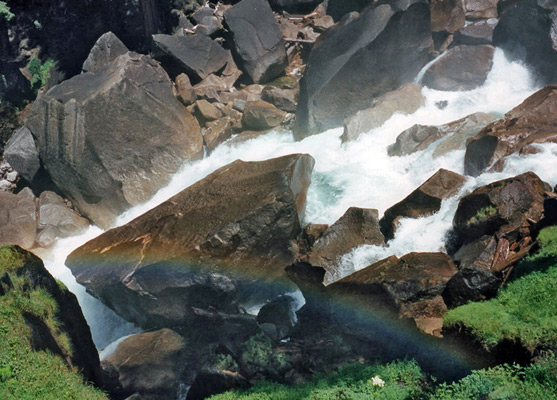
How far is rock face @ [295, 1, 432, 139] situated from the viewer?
15414mm

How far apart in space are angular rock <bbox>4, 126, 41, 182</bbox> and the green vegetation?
26.6 ft

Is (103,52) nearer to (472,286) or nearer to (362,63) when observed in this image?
(362,63)

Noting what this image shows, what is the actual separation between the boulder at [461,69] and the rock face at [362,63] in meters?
0.77

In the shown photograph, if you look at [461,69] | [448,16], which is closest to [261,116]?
[461,69]

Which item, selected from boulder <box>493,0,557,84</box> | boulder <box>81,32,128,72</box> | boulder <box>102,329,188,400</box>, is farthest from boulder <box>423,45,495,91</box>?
boulder <box>102,329,188,400</box>

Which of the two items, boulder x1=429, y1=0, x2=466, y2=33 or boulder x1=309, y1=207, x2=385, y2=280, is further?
boulder x1=429, y1=0, x2=466, y2=33

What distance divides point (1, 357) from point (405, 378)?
5.63 m

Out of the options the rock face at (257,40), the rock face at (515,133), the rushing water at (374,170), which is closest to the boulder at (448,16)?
the rushing water at (374,170)

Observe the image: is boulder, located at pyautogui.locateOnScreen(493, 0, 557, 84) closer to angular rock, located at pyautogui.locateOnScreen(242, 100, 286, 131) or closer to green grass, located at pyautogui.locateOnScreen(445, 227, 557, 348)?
angular rock, located at pyautogui.locateOnScreen(242, 100, 286, 131)

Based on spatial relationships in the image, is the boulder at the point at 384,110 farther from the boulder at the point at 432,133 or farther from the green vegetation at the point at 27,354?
the green vegetation at the point at 27,354

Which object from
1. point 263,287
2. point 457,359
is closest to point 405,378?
point 457,359

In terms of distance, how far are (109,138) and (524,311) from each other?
39.4ft

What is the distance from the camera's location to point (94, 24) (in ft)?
57.8

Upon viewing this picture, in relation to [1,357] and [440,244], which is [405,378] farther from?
[1,357]
